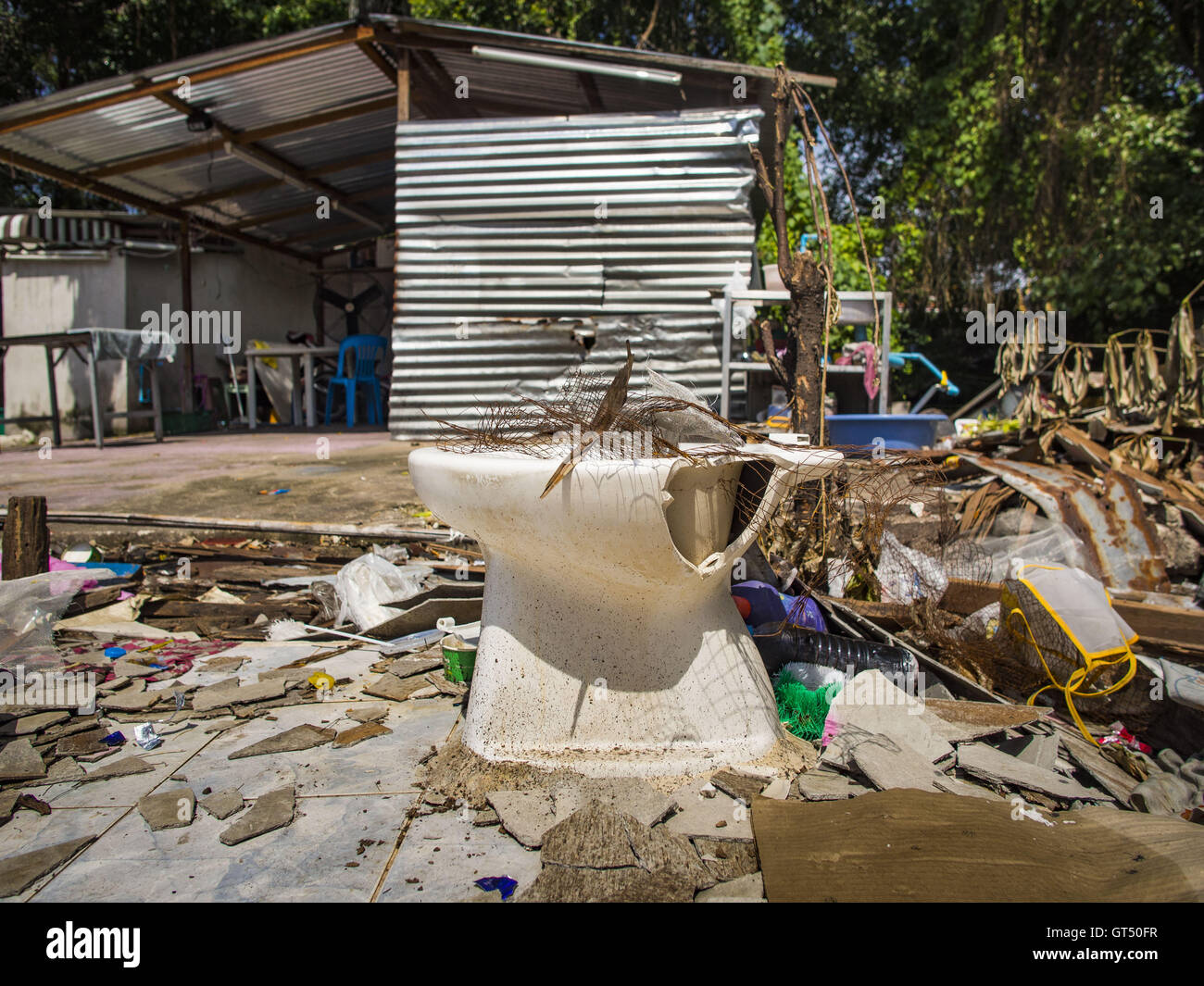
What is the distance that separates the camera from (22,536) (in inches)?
140

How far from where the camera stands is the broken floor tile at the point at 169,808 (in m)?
1.83

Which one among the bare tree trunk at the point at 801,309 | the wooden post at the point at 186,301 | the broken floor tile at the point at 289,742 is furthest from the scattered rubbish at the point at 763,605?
the wooden post at the point at 186,301

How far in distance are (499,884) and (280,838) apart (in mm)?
551

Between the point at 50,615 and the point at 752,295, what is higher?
the point at 752,295

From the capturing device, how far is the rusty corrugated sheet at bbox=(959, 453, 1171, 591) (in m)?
4.40

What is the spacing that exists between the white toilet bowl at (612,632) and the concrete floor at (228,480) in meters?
2.90

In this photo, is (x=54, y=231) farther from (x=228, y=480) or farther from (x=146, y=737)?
(x=146, y=737)

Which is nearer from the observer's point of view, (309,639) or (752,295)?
(309,639)

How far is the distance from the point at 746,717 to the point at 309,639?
2.11 m

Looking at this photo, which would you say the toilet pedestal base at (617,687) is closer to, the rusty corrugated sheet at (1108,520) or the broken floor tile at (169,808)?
the broken floor tile at (169,808)

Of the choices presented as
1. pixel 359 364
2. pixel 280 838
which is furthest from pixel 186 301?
pixel 280 838

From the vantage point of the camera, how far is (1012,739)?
2402mm
